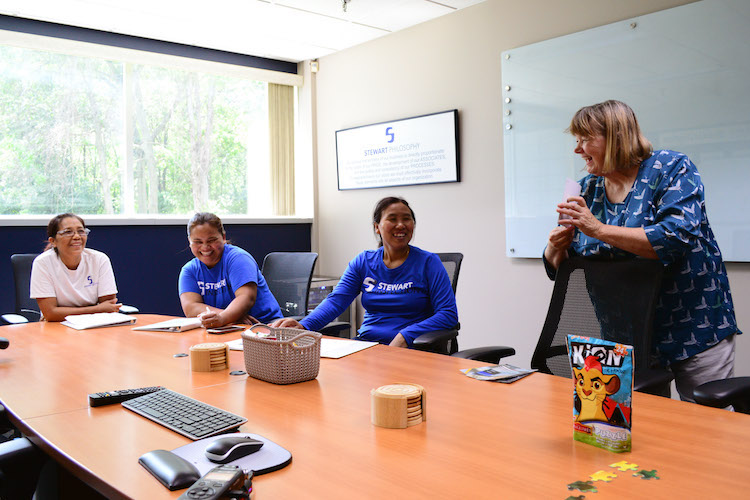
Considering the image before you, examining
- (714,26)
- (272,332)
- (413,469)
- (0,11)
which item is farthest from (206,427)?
(0,11)

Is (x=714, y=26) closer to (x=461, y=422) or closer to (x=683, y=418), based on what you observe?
(x=683, y=418)

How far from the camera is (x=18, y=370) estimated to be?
6.64 ft

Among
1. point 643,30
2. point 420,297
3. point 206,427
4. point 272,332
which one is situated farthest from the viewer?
point 643,30

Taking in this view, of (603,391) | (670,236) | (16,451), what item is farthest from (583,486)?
(16,451)

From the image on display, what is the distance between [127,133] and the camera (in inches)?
198

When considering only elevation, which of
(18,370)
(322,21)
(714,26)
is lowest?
(18,370)

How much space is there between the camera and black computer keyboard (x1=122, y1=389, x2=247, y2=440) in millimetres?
1330

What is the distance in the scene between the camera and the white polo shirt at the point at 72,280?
126 inches

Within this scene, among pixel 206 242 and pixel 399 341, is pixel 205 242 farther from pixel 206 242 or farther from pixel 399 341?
pixel 399 341

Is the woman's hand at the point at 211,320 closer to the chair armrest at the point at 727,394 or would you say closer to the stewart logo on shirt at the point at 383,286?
the stewart logo on shirt at the point at 383,286

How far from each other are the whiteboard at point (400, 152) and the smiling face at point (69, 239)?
2528 millimetres

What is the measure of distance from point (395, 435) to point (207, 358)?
854mm

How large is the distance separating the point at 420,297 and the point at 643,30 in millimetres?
2162

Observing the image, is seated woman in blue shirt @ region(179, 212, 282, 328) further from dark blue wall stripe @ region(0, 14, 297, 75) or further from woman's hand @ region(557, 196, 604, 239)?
dark blue wall stripe @ region(0, 14, 297, 75)
